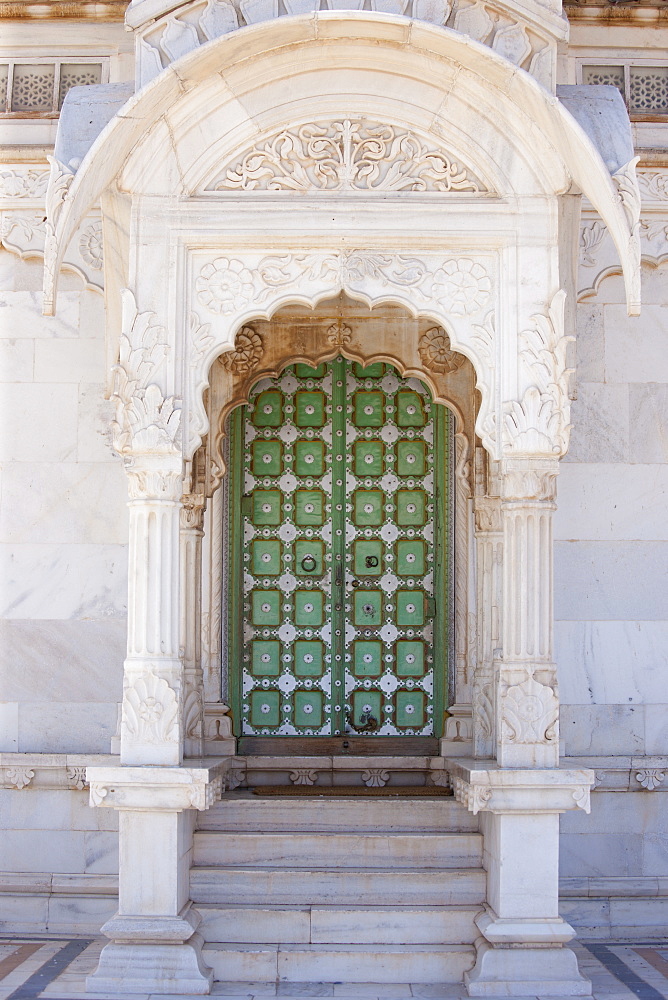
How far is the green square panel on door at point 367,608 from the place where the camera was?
790cm

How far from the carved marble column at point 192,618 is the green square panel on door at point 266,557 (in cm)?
44

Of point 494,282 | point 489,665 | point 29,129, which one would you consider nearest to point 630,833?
point 489,665

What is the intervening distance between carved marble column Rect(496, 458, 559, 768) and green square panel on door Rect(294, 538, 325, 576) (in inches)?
76.3

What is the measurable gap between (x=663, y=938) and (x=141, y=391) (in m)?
4.50

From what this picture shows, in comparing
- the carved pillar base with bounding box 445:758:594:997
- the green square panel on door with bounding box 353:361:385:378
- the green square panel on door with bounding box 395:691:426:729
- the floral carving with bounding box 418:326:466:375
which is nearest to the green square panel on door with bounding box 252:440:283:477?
the green square panel on door with bounding box 353:361:385:378

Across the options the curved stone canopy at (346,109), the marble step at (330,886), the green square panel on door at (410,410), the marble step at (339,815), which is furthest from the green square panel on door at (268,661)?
the curved stone canopy at (346,109)

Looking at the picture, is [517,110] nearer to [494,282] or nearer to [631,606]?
[494,282]

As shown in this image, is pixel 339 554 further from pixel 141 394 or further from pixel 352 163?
pixel 352 163

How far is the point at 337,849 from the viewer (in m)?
6.76

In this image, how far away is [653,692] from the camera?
7402 mm

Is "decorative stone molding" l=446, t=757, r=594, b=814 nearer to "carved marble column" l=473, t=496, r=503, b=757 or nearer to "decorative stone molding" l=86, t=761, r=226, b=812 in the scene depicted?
"carved marble column" l=473, t=496, r=503, b=757

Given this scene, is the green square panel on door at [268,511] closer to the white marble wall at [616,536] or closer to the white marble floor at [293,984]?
the white marble wall at [616,536]

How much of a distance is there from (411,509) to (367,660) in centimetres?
105

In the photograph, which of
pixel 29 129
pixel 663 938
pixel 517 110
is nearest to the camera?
pixel 517 110
